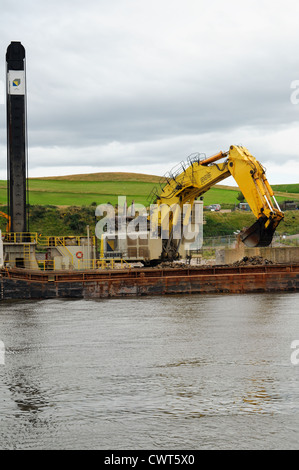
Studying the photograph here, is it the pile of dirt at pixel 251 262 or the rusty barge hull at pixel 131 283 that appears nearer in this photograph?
the rusty barge hull at pixel 131 283

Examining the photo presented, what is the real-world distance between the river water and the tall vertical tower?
11.4m

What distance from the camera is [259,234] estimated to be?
29828mm

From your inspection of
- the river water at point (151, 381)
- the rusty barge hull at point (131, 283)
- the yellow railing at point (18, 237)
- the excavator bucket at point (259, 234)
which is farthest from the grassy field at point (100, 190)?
the river water at point (151, 381)

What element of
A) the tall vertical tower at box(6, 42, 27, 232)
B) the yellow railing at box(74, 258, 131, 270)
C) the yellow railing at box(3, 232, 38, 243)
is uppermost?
the tall vertical tower at box(6, 42, 27, 232)

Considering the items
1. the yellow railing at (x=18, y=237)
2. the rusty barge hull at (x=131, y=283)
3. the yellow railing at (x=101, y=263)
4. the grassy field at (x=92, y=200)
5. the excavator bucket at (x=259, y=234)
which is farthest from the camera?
the grassy field at (x=92, y=200)

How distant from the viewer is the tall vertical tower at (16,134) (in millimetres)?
33219

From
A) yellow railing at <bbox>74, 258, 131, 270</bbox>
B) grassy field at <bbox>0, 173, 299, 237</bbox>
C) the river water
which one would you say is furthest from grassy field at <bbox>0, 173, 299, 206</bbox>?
the river water

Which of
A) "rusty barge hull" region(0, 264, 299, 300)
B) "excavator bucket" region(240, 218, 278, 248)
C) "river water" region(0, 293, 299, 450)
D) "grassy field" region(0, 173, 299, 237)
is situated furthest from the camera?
"grassy field" region(0, 173, 299, 237)

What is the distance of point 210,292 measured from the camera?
30.6 metres

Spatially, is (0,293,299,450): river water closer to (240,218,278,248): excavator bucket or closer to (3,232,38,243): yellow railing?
(240,218,278,248): excavator bucket

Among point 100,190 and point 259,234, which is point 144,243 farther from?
point 100,190

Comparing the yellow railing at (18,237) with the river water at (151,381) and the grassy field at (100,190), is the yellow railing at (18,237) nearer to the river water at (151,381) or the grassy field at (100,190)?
the river water at (151,381)

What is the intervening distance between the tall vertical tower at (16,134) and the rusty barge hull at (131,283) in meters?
4.12

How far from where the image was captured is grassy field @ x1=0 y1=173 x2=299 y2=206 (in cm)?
8191
